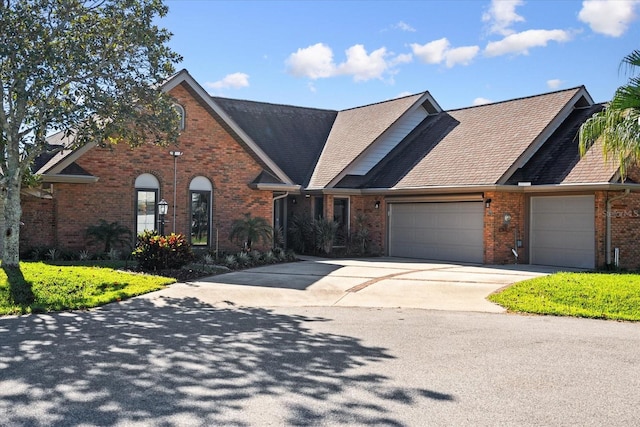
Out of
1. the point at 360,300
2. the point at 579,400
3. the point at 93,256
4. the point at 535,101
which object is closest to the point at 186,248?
the point at 93,256

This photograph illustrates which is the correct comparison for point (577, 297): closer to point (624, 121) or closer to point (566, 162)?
point (624, 121)

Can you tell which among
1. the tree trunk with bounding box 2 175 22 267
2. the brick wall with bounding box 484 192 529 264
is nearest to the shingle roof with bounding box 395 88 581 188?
the brick wall with bounding box 484 192 529 264

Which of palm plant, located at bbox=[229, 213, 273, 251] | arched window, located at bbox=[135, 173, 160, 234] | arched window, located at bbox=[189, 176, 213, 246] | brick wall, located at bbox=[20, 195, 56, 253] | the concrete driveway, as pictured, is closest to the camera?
the concrete driveway

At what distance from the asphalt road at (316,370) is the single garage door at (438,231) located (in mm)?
9460

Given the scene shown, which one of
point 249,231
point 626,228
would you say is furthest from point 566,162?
point 249,231

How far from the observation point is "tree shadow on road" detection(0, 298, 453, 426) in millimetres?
5449

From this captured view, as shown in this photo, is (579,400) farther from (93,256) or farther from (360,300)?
(93,256)

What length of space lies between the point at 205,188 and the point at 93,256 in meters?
4.15

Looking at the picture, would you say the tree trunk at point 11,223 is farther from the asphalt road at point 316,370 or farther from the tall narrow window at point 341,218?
the tall narrow window at point 341,218

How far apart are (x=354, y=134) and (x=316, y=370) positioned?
64.1 ft

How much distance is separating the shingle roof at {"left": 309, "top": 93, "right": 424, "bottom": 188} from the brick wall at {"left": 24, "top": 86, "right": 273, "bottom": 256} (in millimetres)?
3269

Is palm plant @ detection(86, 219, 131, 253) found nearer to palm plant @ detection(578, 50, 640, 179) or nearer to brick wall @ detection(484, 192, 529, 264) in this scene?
brick wall @ detection(484, 192, 529, 264)

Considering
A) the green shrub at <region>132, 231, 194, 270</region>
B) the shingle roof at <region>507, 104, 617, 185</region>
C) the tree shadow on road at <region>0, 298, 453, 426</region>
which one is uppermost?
the shingle roof at <region>507, 104, 617, 185</region>

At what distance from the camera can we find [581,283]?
12.9 m
